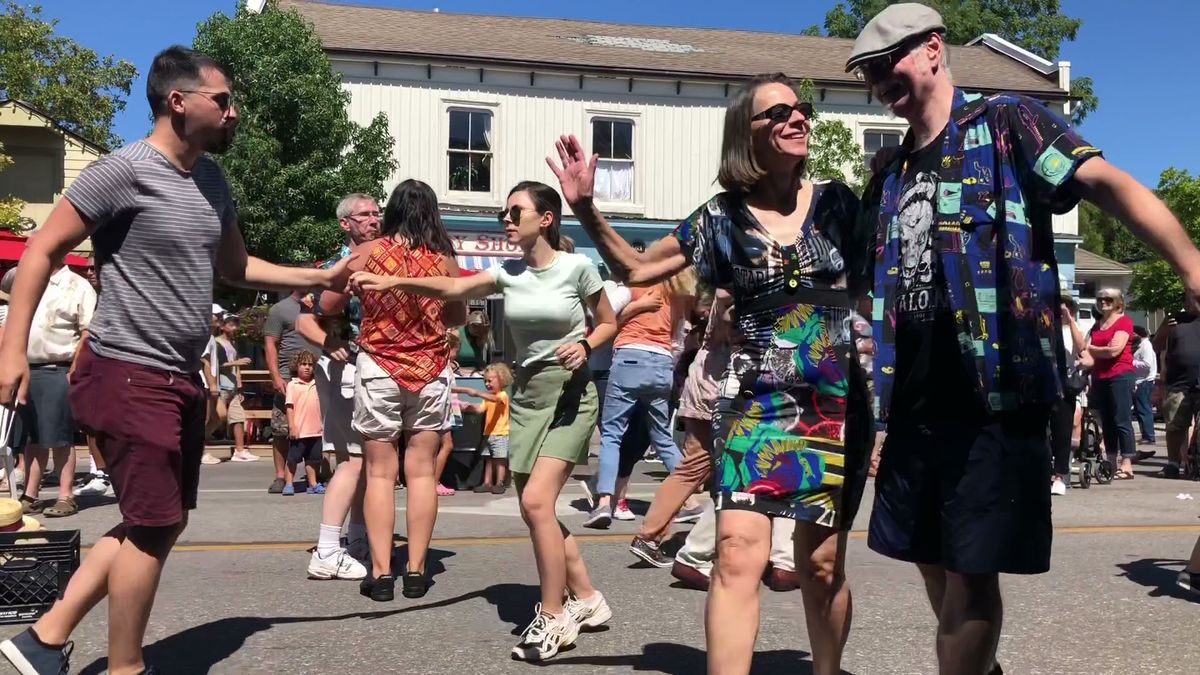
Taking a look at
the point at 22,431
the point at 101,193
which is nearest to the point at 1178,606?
the point at 101,193

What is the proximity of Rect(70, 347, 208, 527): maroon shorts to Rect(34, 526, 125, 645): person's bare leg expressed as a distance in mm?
146

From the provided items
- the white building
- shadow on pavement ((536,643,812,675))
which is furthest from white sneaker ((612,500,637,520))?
the white building

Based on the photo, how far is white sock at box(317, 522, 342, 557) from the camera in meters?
6.38

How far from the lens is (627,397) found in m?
8.49

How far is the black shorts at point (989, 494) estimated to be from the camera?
3084 millimetres

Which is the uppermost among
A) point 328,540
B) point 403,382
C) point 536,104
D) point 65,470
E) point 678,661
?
point 536,104

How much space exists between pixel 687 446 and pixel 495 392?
4.51 meters

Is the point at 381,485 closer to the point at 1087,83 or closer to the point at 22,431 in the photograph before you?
the point at 22,431

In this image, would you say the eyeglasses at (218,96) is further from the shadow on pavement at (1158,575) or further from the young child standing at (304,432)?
the young child standing at (304,432)

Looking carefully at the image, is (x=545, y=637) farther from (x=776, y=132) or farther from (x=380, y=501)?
(x=776, y=132)

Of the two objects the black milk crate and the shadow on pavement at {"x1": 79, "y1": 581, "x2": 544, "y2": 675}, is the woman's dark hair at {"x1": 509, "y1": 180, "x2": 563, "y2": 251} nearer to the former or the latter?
the shadow on pavement at {"x1": 79, "y1": 581, "x2": 544, "y2": 675}

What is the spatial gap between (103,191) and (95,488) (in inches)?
269

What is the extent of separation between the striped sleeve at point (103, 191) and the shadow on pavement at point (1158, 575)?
4.96 metres

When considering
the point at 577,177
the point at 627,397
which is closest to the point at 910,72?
the point at 577,177
